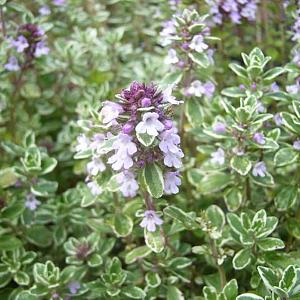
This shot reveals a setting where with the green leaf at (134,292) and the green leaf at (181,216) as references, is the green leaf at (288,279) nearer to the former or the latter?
the green leaf at (181,216)

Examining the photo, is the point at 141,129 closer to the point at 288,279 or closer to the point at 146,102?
the point at 146,102

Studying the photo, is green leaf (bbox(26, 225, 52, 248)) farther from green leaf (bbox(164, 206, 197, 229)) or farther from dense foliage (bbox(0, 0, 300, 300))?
green leaf (bbox(164, 206, 197, 229))

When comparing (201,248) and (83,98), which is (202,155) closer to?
(83,98)

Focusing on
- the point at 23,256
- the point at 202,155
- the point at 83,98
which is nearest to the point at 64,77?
the point at 83,98

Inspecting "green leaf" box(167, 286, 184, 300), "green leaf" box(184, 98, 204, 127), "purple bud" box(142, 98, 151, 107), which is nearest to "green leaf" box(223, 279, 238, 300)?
"green leaf" box(167, 286, 184, 300)

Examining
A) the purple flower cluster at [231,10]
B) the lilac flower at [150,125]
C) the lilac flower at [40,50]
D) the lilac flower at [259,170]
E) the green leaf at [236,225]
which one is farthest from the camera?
the lilac flower at [40,50]

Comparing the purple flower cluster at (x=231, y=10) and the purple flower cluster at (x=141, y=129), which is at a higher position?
the purple flower cluster at (x=141, y=129)

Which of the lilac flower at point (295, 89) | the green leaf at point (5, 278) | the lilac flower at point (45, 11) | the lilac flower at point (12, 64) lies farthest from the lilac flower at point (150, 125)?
the lilac flower at point (45, 11)

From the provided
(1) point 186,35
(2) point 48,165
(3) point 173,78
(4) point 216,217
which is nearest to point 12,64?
(2) point 48,165
